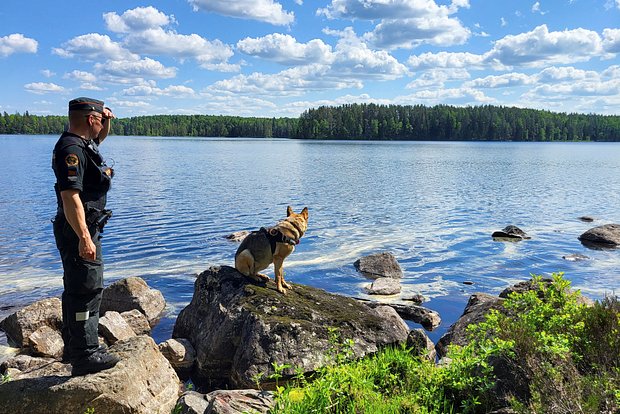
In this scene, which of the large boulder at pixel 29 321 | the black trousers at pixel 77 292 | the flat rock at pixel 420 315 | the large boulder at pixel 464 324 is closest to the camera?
the black trousers at pixel 77 292

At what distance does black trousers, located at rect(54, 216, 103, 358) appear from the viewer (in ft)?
19.1

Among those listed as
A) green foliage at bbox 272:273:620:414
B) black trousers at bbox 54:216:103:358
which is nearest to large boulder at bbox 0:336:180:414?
black trousers at bbox 54:216:103:358

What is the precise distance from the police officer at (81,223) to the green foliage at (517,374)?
8.48ft

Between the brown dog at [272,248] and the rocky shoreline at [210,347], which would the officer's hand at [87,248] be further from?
the brown dog at [272,248]

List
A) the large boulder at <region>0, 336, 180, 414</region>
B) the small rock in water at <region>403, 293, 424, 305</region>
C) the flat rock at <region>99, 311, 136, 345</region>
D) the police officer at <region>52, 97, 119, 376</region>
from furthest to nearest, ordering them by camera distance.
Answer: the small rock in water at <region>403, 293, 424, 305</region> < the flat rock at <region>99, 311, 136, 345</region> < the large boulder at <region>0, 336, 180, 414</region> < the police officer at <region>52, 97, 119, 376</region>

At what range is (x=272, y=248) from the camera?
9203 mm

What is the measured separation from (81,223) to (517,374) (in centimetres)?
522

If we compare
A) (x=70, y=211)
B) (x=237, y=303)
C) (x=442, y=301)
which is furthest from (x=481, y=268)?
(x=70, y=211)

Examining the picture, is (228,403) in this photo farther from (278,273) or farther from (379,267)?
(379,267)

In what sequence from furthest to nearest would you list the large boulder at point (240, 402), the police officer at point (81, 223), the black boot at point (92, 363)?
the black boot at point (92, 363) < the police officer at point (81, 223) < the large boulder at point (240, 402)

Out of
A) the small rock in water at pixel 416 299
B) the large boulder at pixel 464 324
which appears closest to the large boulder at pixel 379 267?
the small rock in water at pixel 416 299

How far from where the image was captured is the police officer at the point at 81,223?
5.54 meters

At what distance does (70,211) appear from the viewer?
5.51m

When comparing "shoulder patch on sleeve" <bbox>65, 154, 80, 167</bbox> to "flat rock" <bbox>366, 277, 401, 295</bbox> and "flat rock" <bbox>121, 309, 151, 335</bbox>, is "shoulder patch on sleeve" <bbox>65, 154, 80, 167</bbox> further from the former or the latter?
"flat rock" <bbox>366, 277, 401, 295</bbox>
